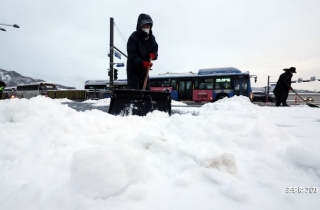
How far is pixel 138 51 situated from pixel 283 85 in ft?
21.9

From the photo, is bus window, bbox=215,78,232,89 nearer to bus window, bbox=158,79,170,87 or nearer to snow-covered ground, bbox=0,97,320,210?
bus window, bbox=158,79,170,87

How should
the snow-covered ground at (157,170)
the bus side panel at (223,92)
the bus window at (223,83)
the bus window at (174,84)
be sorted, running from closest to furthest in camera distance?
the snow-covered ground at (157,170), the bus side panel at (223,92), the bus window at (223,83), the bus window at (174,84)

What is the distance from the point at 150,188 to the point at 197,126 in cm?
97

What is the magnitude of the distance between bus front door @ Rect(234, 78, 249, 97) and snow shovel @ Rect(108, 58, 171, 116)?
12185 mm

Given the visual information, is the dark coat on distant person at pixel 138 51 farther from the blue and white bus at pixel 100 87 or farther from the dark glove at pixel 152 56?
the blue and white bus at pixel 100 87

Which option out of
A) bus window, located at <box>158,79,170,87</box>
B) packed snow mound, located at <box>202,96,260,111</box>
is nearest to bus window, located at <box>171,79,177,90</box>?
bus window, located at <box>158,79,170,87</box>

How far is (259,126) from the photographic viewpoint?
5.32ft

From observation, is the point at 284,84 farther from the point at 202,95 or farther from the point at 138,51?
the point at 202,95

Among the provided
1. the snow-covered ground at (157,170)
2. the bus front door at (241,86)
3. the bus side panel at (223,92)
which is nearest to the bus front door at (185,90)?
the bus side panel at (223,92)

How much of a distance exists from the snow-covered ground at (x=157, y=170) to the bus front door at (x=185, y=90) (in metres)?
14.0

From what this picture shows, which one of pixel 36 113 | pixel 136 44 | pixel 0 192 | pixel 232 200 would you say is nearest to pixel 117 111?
pixel 36 113

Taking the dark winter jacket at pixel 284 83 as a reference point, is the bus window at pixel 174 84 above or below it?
above

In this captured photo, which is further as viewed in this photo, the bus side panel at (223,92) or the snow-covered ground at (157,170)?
the bus side panel at (223,92)

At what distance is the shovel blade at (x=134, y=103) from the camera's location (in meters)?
3.22
